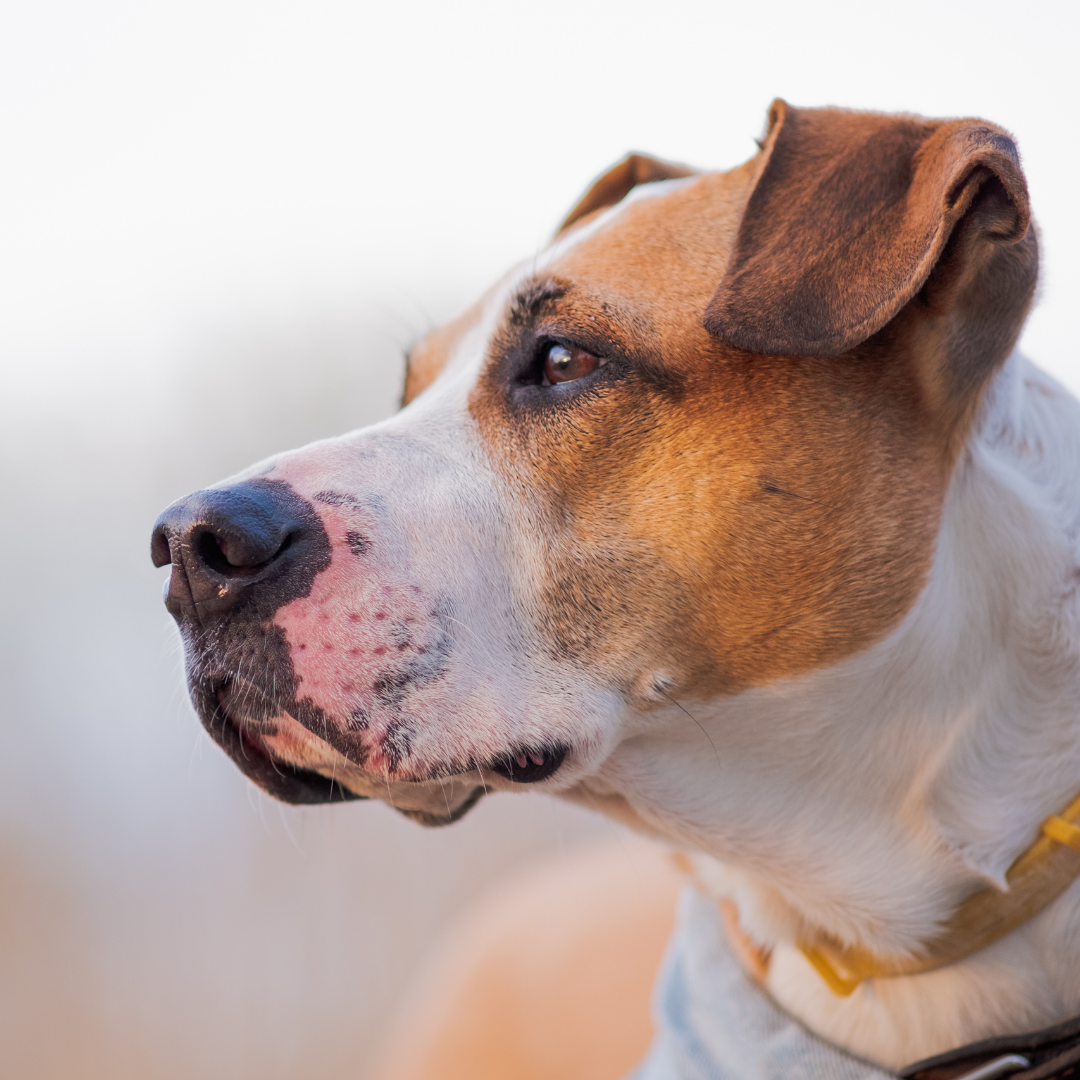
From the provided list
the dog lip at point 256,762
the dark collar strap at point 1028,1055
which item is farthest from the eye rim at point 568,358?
the dark collar strap at point 1028,1055

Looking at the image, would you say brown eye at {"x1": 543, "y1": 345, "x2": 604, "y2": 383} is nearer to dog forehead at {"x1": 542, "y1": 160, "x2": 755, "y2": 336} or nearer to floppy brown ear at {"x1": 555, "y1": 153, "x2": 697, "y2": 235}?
dog forehead at {"x1": 542, "y1": 160, "x2": 755, "y2": 336}

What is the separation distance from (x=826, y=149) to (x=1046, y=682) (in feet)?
2.80

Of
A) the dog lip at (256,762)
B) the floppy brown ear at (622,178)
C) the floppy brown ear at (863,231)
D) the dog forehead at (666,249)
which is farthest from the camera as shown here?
the floppy brown ear at (622,178)

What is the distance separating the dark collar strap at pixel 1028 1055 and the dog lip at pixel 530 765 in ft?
2.30

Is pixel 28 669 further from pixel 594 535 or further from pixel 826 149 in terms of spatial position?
pixel 826 149

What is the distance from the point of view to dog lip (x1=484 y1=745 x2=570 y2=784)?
1.32 meters

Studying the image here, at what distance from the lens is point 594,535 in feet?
4.48

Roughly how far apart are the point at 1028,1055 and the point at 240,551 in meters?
1.28

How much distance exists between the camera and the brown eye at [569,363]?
4.75 feet

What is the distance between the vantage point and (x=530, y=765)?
53.1 inches

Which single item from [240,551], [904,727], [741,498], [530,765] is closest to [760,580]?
[741,498]

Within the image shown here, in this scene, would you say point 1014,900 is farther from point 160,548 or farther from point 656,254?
point 160,548

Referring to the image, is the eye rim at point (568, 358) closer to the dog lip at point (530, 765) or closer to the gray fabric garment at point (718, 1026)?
the dog lip at point (530, 765)

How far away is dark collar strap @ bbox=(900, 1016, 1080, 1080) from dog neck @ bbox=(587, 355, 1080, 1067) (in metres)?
0.07
